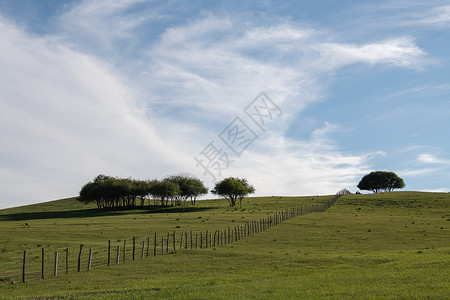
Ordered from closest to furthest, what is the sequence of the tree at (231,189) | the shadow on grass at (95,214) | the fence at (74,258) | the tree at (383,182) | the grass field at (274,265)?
the grass field at (274,265)
the fence at (74,258)
the shadow on grass at (95,214)
the tree at (231,189)
the tree at (383,182)

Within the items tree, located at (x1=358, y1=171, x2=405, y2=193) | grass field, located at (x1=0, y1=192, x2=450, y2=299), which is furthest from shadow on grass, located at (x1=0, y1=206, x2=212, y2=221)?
tree, located at (x1=358, y1=171, x2=405, y2=193)

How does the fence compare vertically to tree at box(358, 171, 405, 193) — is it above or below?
below

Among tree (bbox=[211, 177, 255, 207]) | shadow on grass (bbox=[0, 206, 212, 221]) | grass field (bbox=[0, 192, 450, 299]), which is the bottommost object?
grass field (bbox=[0, 192, 450, 299])

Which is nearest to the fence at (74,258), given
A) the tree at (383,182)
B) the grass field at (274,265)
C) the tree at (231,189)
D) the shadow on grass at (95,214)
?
the grass field at (274,265)

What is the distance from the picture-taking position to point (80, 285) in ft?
82.6

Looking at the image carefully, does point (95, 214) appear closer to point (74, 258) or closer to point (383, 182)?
point (74, 258)

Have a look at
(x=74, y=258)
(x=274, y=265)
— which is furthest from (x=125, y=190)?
(x=274, y=265)

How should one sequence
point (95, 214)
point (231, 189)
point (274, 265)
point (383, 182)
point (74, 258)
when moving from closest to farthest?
point (274, 265)
point (74, 258)
point (95, 214)
point (231, 189)
point (383, 182)

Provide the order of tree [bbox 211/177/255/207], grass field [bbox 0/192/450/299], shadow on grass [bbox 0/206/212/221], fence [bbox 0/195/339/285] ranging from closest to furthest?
grass field [bbox 0/192/450/299] < fence [bbox 0/195/339/285] < shadow on grass [bbox 0/206/212/221] < tree [bbox 211/177/255/207]

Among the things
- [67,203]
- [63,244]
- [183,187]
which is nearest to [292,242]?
[63,244]

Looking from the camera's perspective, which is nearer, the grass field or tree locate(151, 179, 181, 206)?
the grass field

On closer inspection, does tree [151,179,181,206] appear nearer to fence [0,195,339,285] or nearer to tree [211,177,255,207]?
tree [211,177,255,207]

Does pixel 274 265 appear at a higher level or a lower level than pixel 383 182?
lower

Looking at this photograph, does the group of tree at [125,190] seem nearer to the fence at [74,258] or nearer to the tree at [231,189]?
the tree at [231,189]
